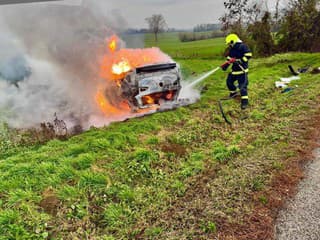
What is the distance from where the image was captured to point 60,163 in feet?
16.2

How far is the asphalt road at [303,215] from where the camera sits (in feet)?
10.2

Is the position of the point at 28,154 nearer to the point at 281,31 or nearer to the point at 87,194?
the point at 87,194

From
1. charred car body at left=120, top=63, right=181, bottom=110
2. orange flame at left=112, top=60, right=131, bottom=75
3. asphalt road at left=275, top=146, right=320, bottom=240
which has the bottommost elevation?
asphalt road at left=275, top=146, right=320, bottom=240

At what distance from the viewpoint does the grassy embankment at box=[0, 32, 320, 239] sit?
354 cm

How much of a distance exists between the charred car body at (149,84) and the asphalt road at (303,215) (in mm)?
4526

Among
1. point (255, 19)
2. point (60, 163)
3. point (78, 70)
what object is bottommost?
point (60, 163)

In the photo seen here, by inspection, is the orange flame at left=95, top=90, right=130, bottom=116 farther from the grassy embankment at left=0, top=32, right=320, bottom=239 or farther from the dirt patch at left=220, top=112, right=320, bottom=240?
the dirt patch at left=220, top=112, right=320, bottom=240

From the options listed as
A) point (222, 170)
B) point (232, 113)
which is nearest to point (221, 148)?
point (222, 170)

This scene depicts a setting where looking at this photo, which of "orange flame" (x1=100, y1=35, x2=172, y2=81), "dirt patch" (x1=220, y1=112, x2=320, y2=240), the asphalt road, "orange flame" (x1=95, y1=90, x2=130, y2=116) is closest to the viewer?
the asphalt road

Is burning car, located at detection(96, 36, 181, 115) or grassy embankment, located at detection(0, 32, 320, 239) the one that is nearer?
grassy embankment, located at detection(0, 32, 320, 239)

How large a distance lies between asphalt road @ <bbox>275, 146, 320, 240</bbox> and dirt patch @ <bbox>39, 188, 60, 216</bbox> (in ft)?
9.78

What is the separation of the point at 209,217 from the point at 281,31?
22.5 m

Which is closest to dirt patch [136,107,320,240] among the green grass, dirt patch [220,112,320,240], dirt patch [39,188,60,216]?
dirt patch [220,112,320,240]

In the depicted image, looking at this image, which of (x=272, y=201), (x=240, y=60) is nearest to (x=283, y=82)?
(x=240, y=60)
